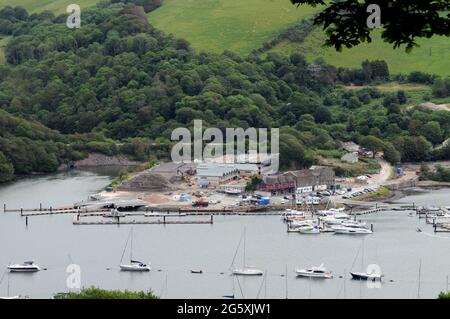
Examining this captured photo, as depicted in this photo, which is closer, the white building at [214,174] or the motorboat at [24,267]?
the motorboat at [24,267]

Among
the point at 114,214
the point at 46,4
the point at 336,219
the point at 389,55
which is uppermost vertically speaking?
the point at 46,4

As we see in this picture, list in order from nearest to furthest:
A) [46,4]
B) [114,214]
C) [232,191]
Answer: [114,214] < [232,191] < [46,4]

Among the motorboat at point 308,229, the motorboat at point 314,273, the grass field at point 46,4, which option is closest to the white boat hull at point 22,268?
the motorboat at point 314,273

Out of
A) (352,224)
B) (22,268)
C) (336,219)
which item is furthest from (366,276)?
(336,219)

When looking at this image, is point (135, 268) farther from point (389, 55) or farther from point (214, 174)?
point (389, 55)

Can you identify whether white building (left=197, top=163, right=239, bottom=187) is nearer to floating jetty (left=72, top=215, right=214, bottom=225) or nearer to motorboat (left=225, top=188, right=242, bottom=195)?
motorboat (left=225, top=188, right=242, bottom=195)

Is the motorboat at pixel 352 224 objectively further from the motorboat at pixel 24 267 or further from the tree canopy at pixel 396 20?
the tree canopy at pixel 396 20

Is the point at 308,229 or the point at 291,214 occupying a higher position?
the point at 308,229

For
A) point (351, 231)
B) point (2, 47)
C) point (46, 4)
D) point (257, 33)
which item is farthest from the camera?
point (46, 4)
